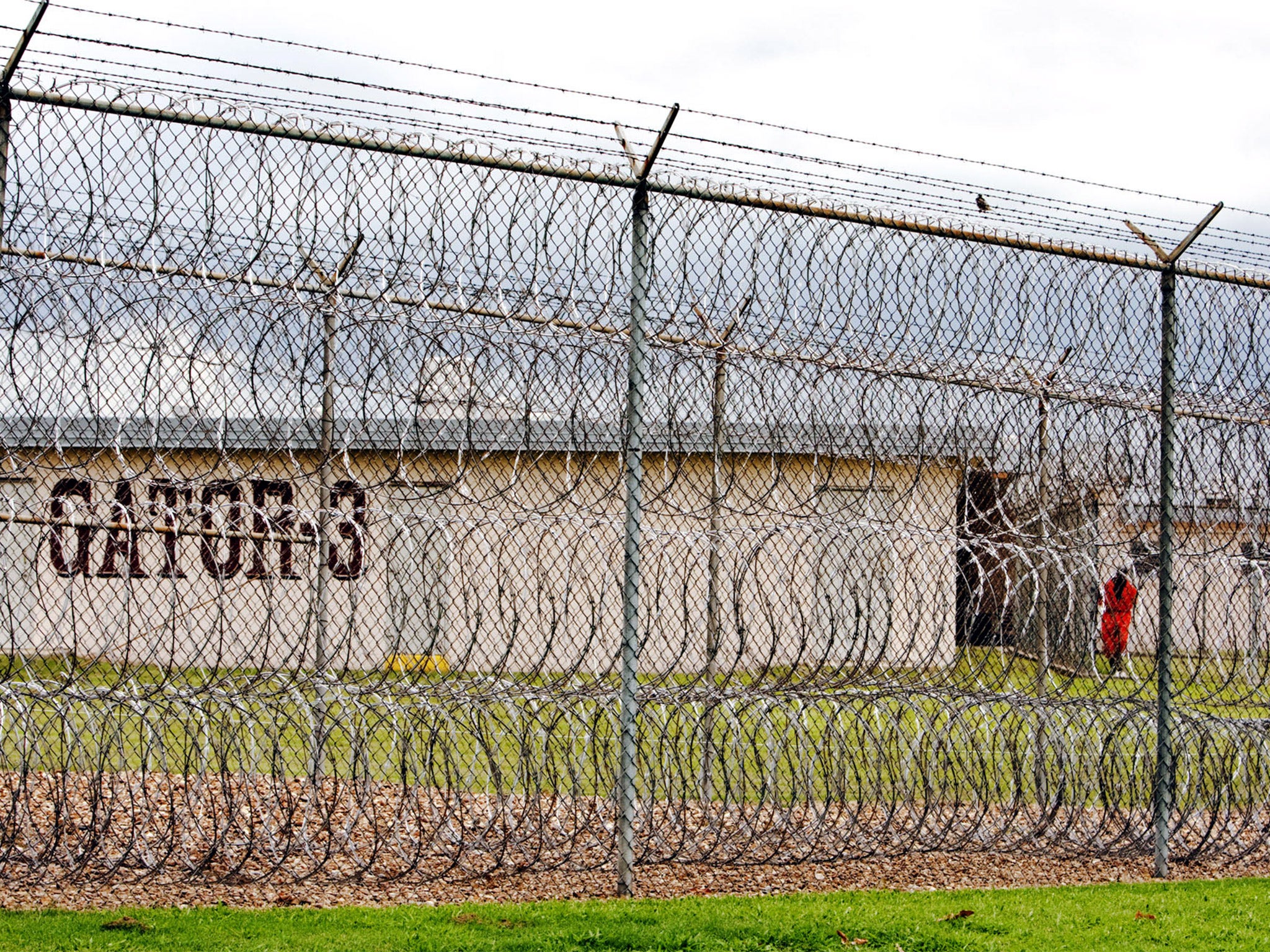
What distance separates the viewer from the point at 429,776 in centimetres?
559

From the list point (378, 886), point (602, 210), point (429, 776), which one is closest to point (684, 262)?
point (602, 210)

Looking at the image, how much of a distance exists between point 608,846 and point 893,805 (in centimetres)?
132

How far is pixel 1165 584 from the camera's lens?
6652 mm

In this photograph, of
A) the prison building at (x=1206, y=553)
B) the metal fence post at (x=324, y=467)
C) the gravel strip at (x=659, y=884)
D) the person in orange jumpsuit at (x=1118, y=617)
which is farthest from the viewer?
the person in orange jumpsuit at (x=1118, y=617)

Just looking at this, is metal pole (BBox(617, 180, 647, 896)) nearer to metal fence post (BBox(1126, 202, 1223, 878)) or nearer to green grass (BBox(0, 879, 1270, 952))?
green grass (BBox(0, 879, 1270, 952))

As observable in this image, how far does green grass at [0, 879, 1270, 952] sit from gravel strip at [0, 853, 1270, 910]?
21cm

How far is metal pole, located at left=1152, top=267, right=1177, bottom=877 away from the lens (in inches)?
255

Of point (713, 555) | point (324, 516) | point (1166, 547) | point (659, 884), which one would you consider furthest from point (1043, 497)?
point (324, 516)

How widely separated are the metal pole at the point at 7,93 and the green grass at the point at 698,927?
2.68m

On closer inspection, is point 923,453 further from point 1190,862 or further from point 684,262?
point 1190,862

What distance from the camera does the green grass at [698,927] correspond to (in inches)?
185

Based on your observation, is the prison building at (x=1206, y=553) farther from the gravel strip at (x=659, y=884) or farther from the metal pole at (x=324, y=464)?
the metal pole at (x=324, y=464)

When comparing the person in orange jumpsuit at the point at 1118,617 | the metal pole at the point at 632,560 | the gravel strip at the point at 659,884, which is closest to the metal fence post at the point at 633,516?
the metal pole at the point at 632,560

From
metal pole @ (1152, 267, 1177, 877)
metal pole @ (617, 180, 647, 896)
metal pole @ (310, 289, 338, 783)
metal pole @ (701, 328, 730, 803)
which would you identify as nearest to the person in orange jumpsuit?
metal pole @ (1152, 267, 1177, 877)
